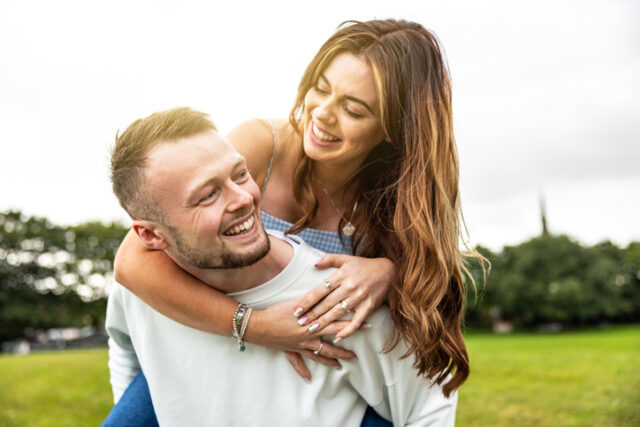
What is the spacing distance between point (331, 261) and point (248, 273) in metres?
0.37

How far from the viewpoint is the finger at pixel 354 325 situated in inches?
97.0

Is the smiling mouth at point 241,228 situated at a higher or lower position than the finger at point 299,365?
higher

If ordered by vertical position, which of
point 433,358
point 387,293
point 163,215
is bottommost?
point 433,358

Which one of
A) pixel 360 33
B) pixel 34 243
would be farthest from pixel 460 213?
pixel 34 243

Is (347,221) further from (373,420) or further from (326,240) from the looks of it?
(373,420)

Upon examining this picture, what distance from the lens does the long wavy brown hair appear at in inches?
104

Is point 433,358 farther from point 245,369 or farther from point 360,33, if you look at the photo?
point 360,33

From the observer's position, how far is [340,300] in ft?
8.30

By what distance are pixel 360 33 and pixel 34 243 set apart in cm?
4255

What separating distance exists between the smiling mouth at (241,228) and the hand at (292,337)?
1.27 feet

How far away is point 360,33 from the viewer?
10.5 feet

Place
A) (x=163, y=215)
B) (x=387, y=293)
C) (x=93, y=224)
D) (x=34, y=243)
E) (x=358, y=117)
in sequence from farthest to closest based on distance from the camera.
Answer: (x=93, y=224) < (x=34, y=243) < (x=358, y=117) < (x=387, y=293) < (x=163, y=215)

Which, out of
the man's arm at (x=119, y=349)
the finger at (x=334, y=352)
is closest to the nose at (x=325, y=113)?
the finger at (x=334, y=352)

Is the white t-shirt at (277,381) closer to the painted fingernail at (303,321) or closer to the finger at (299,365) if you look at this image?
the finger at (299,365)
